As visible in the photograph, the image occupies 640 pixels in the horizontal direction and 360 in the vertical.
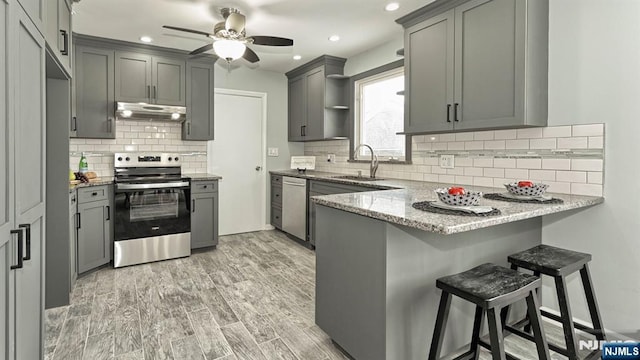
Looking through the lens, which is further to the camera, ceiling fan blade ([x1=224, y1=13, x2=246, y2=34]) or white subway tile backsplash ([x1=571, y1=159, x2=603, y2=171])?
ceiling fan blade ([x1=224, y1=13, x2=246, y2=34])

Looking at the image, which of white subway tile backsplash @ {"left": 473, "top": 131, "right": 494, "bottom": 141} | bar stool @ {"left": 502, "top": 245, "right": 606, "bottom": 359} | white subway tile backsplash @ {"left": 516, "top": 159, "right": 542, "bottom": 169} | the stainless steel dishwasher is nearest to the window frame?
the stainless steel dishwasher

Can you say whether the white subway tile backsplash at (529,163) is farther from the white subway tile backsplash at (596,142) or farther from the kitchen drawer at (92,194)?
the kitchen drawer at (92,194)

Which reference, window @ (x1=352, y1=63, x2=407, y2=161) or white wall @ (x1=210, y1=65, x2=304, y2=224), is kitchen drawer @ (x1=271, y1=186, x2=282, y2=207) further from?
window @ (x1=352, y1=63, x2=407, y2=161)

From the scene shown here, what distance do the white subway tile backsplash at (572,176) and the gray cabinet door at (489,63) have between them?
0.48 m

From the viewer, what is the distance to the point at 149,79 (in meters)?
4.04

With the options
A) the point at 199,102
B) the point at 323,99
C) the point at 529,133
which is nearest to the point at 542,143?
the point at 529,133

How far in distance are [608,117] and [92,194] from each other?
13.7ft

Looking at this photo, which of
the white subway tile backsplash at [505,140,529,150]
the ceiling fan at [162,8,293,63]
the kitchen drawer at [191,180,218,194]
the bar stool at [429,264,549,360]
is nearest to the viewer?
the bar stool at [429,264,549,360]

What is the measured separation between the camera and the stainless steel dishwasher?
4.36 metres

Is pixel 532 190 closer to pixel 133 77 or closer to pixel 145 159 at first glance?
pixel 145 159

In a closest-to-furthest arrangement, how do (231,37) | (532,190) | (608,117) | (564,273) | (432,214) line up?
(432,214) < (564,273) < (532,190) < (608,117) < (231,37)

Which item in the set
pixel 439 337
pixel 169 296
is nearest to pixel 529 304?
pixel 439 337

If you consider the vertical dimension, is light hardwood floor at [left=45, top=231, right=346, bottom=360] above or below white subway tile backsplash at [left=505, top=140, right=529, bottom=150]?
below

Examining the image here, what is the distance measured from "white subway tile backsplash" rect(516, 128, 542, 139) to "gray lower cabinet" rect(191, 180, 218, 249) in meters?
3.20
